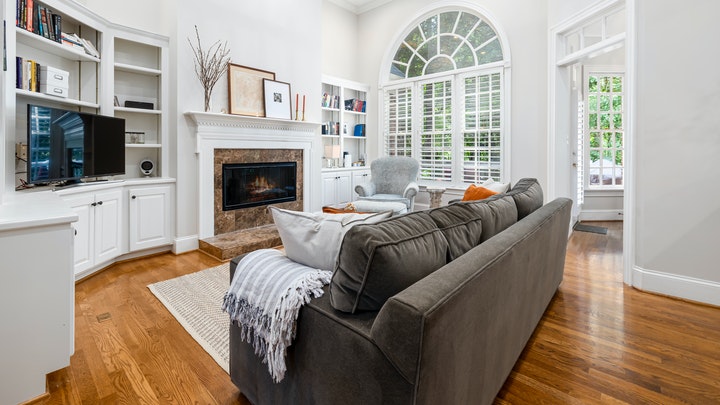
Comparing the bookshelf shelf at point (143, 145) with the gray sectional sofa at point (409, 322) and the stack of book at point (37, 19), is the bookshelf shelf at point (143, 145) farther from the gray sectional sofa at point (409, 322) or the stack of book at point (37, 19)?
the gray sectional sofa at point (409, 322)

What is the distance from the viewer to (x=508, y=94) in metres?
4.94

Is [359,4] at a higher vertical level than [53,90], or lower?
higher

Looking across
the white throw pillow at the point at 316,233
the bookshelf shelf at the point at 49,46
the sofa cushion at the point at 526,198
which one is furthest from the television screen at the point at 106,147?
the sofa cushion at the point at 526,198

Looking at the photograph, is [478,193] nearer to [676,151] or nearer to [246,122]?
[676,151]

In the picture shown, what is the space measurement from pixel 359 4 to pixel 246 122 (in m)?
3.61

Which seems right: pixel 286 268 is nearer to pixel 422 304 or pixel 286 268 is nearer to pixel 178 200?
pixel 422 304

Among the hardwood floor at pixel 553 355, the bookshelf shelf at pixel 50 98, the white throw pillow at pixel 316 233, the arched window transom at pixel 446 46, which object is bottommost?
the hardwood floor at pixel 553 355

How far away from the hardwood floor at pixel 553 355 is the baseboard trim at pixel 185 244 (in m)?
0.95

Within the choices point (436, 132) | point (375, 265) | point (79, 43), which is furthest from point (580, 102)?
point (79, 43)

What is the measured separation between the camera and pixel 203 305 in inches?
102

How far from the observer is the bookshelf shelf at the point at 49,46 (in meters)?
2.66

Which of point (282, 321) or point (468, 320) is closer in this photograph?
point (468, 320)

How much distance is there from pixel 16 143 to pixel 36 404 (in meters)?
2.18

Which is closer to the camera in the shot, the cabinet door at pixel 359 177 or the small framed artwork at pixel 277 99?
the small framed artwork at pixel 277 99
